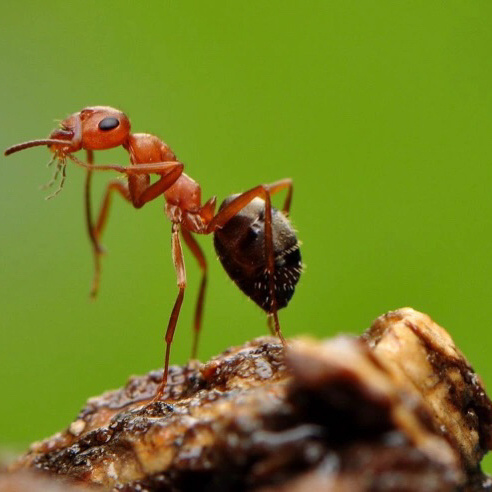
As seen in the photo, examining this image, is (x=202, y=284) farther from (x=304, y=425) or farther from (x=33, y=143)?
(x=304, y=425)

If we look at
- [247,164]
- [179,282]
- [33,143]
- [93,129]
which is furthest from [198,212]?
[247,164]

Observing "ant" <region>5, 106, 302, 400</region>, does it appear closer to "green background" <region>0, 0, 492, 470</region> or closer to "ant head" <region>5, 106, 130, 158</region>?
"ant head" <region>5, 106, 130, 158</region>

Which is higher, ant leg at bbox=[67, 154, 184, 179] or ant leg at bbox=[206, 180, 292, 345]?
ant leg at bbox=[67, 154, 184, 179]

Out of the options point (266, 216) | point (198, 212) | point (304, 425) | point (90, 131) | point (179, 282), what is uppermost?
point (90, 131)

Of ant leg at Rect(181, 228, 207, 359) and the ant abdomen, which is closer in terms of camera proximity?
the ant abdomen

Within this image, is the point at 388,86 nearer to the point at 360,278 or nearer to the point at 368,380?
the point at 360,278

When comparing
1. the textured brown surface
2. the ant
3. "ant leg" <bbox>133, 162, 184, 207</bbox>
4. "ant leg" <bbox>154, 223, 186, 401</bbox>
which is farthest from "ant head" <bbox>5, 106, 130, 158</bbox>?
the textured brown surface
